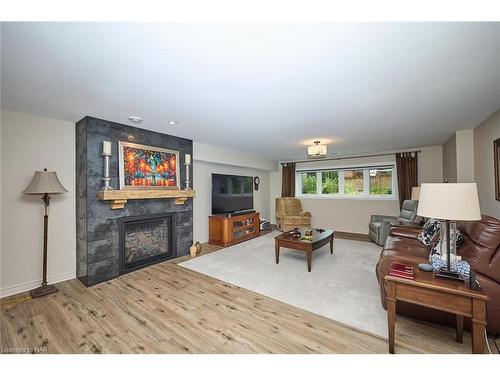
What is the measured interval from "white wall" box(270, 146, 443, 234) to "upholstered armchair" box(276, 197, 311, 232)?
0.37 m

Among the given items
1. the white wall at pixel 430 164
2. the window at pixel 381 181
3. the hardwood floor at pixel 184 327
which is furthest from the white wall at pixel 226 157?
the white wall at pixel 430 164

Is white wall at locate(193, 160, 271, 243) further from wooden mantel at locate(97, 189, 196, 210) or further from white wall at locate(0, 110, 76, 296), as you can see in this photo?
white wall at locate(0, 110, 76, 296)

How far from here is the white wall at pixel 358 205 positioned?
473cm

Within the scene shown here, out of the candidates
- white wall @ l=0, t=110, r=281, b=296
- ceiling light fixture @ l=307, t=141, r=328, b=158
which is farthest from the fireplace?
ceiling light fixture @ l=307, t=141, r=328, b=158

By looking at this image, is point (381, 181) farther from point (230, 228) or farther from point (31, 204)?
point (31, 204)

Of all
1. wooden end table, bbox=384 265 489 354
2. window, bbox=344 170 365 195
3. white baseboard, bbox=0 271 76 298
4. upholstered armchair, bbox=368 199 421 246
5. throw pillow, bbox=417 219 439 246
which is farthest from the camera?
window, bbox=344 170 365 195

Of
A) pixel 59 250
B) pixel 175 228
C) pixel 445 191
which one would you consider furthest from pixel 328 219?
pixel 59 250

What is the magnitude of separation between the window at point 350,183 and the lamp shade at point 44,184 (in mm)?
5770

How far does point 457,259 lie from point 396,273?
60 centimetres

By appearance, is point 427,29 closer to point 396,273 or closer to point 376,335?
point 396,273

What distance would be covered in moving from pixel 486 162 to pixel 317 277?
2.95m

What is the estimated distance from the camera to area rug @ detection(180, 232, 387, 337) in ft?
6.65

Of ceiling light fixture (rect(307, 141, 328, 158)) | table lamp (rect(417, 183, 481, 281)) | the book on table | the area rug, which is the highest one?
ceiling light fixture (rect(307, 141, 328, 158))

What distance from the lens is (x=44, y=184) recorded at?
7.90ft
